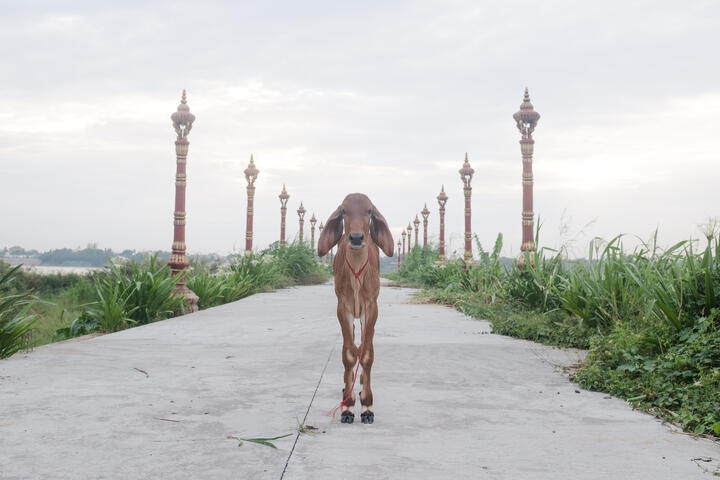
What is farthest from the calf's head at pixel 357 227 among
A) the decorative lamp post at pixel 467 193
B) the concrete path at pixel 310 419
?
the decorative lamp post at pixel 467 193

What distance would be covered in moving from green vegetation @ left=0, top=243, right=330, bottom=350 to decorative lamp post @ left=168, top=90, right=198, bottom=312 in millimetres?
319

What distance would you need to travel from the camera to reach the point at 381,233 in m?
4.07

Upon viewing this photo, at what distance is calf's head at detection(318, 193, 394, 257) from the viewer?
3.72 meters

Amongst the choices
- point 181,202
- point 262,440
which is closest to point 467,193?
point 181,202

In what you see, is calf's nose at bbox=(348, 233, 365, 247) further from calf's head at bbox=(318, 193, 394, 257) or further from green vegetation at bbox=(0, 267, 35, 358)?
green vegetation at bbox=(0, 267, 35, 358)

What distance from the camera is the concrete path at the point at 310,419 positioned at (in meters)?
2.99

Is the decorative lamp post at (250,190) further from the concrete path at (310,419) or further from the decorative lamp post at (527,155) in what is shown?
the concrete path at (310,419)

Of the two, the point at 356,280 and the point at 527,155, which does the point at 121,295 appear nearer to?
the point at 356,280

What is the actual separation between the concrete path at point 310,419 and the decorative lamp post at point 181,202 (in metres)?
4.92

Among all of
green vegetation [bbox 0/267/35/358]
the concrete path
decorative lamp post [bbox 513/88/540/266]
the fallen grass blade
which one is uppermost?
decorative lamp post [bbox 513/88/540/266]

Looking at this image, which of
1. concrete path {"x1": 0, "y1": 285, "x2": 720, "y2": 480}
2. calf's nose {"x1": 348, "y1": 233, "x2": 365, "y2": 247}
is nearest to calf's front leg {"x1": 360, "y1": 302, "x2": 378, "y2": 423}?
concrete path {"x1": 0, "y1": 285, "x2": 720, "y2": 480}

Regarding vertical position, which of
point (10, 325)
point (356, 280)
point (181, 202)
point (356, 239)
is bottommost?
point (10, 325)

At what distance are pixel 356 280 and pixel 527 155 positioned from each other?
928 cm

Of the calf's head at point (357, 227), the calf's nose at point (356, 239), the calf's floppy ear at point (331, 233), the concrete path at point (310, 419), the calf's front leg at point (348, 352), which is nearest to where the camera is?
the concrete path at point (310, 419)
